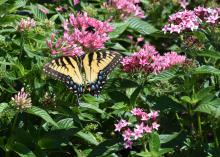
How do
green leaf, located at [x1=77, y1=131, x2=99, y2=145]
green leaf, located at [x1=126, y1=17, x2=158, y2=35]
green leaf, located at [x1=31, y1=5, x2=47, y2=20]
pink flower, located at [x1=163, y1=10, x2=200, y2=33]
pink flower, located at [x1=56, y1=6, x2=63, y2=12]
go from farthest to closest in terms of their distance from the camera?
pink flower, located at [x1=56, y1=6, x2=63, y2=12], green leaf, located at [x1=126, y1=17, x2=158, y2=35], green leaf, located at [x1=31, y1=5, x2=47, y2=20], pink flower, located at [x1=163, y1=10, x2=200, y2=33], green leaf, located at [x1=77, y1=131, x2=99, y2=145]

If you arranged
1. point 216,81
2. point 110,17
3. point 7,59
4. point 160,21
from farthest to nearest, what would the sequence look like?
1. point 160,21
2. point 110,17
3. point 216,81
4. point 7,59

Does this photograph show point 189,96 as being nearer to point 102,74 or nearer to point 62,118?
point 102,74

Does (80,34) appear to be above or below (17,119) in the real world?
above

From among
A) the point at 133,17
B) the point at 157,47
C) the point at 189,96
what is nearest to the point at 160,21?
the point at 157,47

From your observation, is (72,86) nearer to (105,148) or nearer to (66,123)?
(66,123)

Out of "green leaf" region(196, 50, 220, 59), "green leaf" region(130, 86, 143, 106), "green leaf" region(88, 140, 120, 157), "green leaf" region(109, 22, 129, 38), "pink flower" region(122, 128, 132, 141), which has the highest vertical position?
"green leaf" region(196, 50, 220, 59)

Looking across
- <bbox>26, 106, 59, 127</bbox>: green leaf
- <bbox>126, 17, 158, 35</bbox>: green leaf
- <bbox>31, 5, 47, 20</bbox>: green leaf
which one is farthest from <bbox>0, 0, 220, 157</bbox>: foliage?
<bbox>126, 17, 158, 35</bbox>: green leaf

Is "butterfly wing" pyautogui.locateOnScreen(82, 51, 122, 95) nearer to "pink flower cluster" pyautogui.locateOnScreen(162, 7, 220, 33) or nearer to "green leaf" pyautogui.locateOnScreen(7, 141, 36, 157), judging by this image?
"pink flower cluster" pyautogui.locateOnScreen(162, 7, 220, 33)
